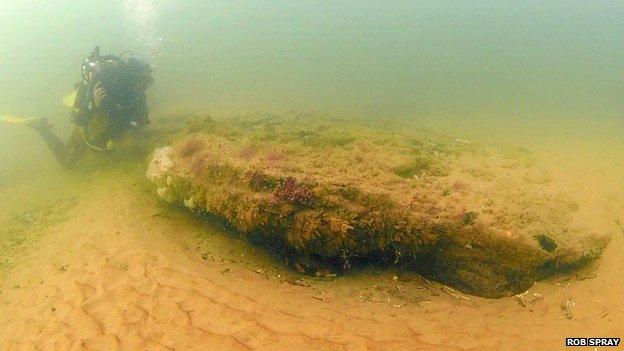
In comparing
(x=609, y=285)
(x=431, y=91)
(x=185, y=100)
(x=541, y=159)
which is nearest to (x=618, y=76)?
(x=431, y=91)

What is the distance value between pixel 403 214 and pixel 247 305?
7.10 ft

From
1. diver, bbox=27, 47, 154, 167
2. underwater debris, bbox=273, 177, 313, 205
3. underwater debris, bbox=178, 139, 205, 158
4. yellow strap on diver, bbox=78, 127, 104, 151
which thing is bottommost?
underwater debris, bbox=273, 177, 313, 205

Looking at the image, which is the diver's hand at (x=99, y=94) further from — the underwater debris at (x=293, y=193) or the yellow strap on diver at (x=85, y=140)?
the underwater debris at (x=293, y=193)

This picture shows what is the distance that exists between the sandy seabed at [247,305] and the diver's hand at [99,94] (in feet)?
14.0

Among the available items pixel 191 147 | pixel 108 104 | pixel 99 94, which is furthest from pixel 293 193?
pixel 108 104

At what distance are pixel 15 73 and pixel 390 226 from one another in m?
32.1

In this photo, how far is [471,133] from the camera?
487 inches

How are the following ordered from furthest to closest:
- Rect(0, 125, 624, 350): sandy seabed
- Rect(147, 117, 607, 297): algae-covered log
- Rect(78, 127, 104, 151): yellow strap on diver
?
Rect(78, 127, 104, 151): yellow strap on diver, Rect(147, 117, 607, 297): algae-covered log, Rect(0, 125, 624, 350): sandy seabed

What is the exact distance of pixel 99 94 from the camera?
863 centimetres

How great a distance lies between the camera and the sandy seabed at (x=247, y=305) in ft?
12.7

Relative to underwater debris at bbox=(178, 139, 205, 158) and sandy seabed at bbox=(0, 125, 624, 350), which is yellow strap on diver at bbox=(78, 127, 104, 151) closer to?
sandy seabed at bbox=(0, 125, 624, 350)

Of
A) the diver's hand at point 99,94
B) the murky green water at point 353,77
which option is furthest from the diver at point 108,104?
the murky green water at point 353,77

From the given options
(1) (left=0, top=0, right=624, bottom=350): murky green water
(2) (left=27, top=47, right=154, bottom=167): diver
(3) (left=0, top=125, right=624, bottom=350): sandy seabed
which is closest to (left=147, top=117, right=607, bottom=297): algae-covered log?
(3) (left=0, top=125, right=624, bottom=350): sandy seabed

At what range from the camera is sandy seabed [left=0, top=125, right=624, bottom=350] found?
3885mm
